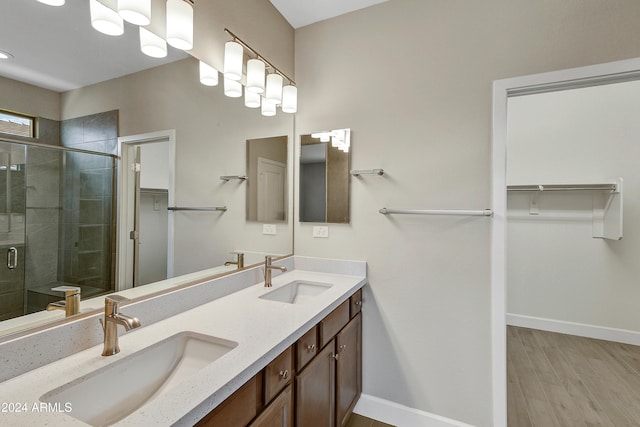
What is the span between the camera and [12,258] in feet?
2.57

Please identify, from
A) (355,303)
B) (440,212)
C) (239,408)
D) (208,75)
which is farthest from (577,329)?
(208,75)

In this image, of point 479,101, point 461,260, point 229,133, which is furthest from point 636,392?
point 229,133

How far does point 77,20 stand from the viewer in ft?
3.24

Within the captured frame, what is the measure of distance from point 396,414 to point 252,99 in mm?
2279

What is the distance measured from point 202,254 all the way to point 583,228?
146 inches

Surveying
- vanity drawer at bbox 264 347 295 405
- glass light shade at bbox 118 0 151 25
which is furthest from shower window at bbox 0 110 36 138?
vanity drawer at bbox 264 347 295 405

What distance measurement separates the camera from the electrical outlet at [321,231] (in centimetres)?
207

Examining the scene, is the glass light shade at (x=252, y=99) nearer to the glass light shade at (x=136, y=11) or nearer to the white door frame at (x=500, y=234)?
the glass light shade at (x=136, y=11)

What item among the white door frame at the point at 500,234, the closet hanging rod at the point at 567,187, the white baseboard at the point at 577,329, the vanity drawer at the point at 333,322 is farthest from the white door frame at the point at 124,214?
the white baseboard at the point at 577,329

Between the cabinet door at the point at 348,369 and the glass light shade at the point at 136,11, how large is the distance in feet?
5.54

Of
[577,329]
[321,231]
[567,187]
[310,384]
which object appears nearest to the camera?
[310,384]

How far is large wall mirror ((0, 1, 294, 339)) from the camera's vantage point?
0.85 meters

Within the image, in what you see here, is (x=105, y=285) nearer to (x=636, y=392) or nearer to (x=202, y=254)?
(x=202, y=254)

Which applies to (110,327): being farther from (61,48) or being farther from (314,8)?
(314,8)
